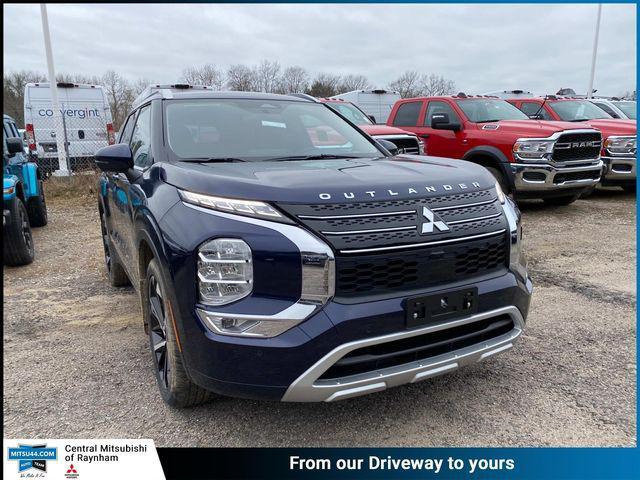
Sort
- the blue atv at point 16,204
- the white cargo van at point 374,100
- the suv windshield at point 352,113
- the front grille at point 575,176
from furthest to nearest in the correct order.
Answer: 1. the white cargo van at point 374,100
2. the suv windshield at point 352,113
3. the front grille at point 575,176
4. the blue atv at point 16,204

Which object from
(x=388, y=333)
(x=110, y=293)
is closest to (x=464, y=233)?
(x=388, y=333)

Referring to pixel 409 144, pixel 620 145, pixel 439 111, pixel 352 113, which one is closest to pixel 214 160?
pixel 409 144

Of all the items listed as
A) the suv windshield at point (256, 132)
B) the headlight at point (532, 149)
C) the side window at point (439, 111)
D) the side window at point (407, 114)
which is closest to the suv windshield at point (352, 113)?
the side window at point (407, 114)

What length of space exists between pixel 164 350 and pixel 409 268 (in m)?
1.47

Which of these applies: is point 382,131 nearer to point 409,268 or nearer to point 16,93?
point 409,268

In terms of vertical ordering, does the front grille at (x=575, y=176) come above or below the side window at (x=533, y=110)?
below

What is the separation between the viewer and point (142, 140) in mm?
3451

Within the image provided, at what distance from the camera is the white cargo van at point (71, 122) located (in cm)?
1320

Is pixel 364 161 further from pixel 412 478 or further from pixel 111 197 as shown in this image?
pixel 111 197

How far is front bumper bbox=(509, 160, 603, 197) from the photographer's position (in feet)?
24.9

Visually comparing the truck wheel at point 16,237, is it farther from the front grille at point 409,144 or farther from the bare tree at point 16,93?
the bare tree at point 16,93

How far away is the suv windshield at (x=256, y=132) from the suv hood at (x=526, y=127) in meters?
4.96

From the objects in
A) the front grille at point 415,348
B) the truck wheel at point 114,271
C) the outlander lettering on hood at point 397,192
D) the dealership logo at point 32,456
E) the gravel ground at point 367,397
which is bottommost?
the dealership logo at point 32,456

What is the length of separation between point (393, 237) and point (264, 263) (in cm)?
59
